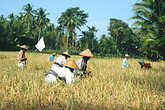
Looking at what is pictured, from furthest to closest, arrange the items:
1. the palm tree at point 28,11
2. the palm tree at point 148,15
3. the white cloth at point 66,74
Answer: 1. the palm tree at point 28,11
2. the palm tree at point 148,15
3. the white cloth at point 66,74

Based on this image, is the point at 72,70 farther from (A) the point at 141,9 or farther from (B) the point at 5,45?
(B) the point at 5,45

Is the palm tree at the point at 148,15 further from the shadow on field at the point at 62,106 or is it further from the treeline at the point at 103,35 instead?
the shadow on field at the point at 62,106

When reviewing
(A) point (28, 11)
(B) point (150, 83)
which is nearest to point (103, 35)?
(A) point (28, 11)

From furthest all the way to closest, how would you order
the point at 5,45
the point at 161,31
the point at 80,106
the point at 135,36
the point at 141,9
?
1. the point at 135,36
2. the point at 5,45
3. the point at 141,9
4. the point at 161,31
5. the point at 80,106

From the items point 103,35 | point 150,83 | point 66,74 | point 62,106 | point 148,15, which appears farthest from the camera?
point 103,35

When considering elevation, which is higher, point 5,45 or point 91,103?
point 5,45

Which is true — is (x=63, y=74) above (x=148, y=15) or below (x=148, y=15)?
below

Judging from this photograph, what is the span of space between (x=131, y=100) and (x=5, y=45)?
112 ft

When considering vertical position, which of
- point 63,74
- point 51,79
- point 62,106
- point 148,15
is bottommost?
point 62,106

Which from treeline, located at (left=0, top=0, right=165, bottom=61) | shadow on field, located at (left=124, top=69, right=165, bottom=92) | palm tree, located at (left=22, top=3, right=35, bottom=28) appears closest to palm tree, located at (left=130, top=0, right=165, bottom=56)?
treeline, located at (left=0, top=0, right=165, bottom=61)

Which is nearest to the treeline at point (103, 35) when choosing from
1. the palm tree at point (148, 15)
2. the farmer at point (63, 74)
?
the palm tree at point (148, 15)

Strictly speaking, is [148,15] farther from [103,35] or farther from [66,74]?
[103,35]

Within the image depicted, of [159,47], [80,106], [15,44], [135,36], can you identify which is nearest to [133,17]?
[159,47]

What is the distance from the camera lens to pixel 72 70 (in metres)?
3.50
